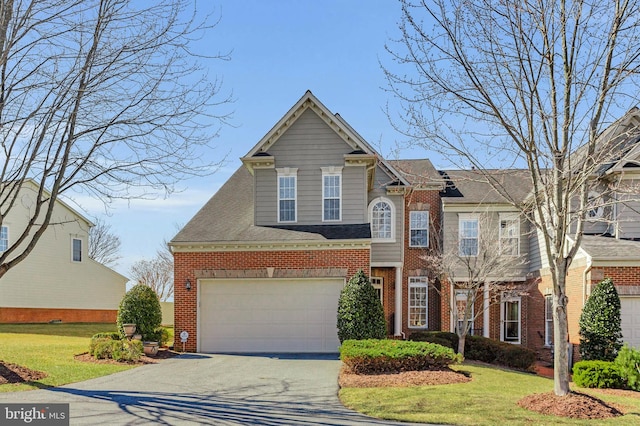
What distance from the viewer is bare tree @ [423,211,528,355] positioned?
20.1 meters

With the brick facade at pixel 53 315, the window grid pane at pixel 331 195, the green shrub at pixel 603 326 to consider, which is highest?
the window grid pane at pixel 331 195

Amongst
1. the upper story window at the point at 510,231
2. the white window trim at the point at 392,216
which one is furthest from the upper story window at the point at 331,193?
the upper story window at the point at 510,231

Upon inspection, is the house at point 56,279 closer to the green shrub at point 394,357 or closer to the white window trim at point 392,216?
the white window trim at point 392,216

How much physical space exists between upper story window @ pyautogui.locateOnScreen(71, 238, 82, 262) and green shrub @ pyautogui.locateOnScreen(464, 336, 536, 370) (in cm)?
2102

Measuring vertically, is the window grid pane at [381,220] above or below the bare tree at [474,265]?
above

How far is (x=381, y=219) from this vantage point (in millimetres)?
23609

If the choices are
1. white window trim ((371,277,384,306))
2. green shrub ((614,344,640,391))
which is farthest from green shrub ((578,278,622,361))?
white window trim ((371,277,384,306))

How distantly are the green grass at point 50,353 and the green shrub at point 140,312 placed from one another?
5.15 ft

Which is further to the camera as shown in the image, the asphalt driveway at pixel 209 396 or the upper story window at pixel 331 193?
the upper story window at pixel 331 193

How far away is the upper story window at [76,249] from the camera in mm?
30484

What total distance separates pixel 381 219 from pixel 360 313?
733cm

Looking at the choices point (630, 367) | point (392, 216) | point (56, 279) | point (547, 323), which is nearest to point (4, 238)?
point (56, 279)

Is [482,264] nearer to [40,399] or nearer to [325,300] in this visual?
[325,300]

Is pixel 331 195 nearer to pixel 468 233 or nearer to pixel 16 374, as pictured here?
pixel 468 233
